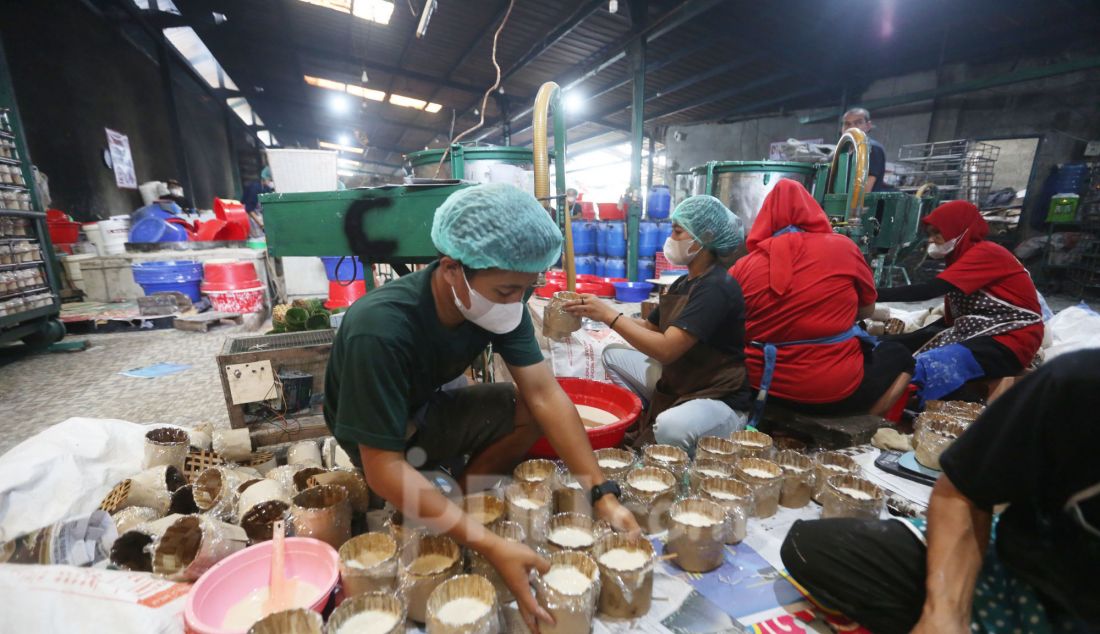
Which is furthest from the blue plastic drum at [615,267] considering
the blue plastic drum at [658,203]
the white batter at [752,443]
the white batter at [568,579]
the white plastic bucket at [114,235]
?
the white plastic bucket at [114,235]

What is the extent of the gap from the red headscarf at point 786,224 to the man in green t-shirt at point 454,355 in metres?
1.39

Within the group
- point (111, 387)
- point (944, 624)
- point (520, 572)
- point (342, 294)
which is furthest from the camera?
point (342, 294)

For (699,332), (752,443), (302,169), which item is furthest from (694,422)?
(302,169)

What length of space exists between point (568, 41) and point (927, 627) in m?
7.86

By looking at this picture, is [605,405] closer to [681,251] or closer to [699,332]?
[699,332]

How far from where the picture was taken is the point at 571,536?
1.58 m

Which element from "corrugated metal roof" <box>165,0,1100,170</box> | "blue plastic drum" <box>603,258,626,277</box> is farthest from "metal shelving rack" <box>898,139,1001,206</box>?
"blue plastic drum" <box>603,258,626,277</box>

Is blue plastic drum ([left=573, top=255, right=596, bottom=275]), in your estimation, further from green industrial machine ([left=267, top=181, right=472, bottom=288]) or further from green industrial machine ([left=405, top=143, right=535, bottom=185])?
green industrial machine ([left=267, top=181, right=472, bottom=288])

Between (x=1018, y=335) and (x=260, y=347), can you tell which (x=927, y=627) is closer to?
(x=1018, y=335)

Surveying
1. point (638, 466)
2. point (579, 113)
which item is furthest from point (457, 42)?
point (638, 466)

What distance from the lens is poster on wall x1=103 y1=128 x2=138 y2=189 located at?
712 cm

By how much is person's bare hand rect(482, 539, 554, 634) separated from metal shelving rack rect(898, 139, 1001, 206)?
9.22 metres

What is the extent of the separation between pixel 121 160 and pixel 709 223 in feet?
31.2

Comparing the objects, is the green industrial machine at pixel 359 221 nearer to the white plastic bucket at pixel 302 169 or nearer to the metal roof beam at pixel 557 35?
the white plastic bucket at pixel 302 169
